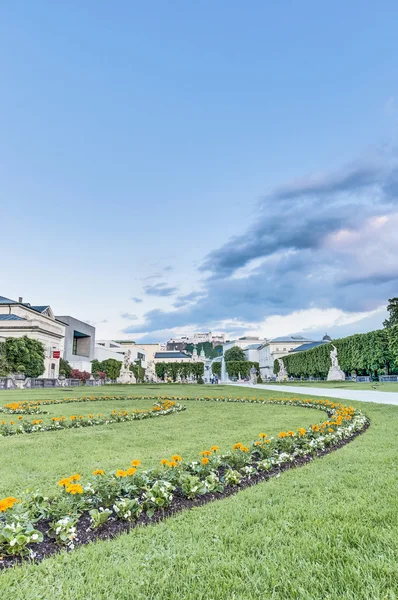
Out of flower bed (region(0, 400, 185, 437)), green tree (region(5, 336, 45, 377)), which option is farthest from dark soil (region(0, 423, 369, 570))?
green tree (region(5, 336, 45, 377))

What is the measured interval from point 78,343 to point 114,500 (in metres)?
83.2

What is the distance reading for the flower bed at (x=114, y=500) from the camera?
2832mm

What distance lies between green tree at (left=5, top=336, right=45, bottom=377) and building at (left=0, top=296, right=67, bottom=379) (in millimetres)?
5018

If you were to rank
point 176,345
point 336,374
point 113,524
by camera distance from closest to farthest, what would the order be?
point 113,524 → point 336,374 → point 176,345

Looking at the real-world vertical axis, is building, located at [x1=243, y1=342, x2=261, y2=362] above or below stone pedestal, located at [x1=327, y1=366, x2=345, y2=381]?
above

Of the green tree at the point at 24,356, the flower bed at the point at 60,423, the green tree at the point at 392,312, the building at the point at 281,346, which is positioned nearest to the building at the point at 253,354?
the building at the point at 281,346

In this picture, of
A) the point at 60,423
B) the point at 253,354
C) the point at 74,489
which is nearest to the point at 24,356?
the point at 60,423

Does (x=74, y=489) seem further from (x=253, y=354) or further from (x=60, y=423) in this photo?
(x=253, y=354)

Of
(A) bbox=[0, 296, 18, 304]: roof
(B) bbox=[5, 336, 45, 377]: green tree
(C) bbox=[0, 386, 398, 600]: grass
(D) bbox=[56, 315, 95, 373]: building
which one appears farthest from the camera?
(D) bbox=[56, 315, 95, 373]: building

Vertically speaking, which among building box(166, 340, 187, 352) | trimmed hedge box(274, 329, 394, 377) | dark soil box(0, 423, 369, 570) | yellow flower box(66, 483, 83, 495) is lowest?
dark soil box(0, 423, 369, 570)

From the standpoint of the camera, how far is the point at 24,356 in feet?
153

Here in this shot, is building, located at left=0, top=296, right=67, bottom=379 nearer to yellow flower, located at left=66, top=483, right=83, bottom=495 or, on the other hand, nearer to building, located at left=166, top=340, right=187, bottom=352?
yellow flower, located at left=66, top=483, right=83, bottom=495

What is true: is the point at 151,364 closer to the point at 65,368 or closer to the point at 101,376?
the point at 101,376

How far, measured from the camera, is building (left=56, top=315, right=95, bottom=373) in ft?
237
